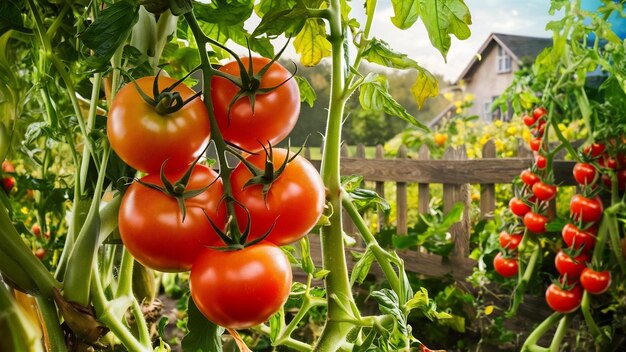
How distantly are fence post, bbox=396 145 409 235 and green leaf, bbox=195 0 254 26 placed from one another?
2.60 m

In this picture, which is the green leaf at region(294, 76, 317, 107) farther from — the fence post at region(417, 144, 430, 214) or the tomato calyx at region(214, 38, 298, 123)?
the fence post at region(417, 144, 430, 214)

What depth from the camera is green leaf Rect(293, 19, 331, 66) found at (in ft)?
1.52

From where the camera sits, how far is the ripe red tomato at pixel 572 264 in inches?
72.0

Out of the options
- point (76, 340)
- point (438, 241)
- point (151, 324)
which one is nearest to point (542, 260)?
point (438, 241)

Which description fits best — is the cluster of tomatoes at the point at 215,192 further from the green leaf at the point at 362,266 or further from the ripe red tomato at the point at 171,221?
the green leaf at the point at 362,266

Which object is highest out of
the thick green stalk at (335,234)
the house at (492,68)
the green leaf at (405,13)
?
the green leaf at (405,13)

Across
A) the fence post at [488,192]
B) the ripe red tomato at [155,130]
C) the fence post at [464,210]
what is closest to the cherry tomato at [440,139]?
the fence post at [464,210]

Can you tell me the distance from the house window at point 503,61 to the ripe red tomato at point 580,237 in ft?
42.3

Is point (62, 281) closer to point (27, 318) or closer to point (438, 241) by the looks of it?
point (27, 318)

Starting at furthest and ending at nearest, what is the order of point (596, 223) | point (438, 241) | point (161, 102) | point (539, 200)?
point (438, 241), point (539, 200), point (596, 223), point (161, 102)

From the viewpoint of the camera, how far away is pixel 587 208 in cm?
181

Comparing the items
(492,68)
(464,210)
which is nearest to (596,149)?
(464,210)

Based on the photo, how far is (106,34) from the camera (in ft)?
0.92

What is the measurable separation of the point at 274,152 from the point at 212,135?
0.13ft
